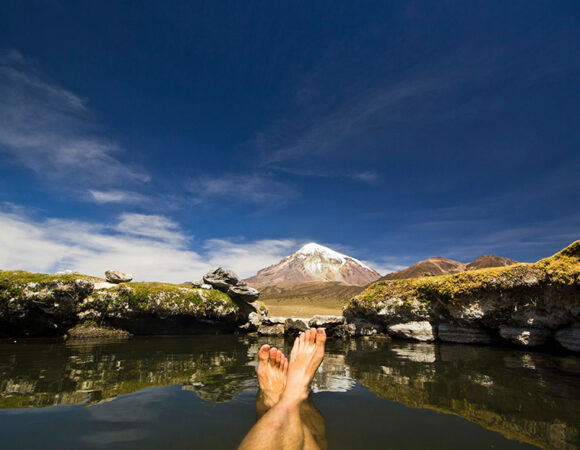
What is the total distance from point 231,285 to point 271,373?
917 cm

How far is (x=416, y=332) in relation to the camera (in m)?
10.1

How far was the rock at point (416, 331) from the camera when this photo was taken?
988 centimetres

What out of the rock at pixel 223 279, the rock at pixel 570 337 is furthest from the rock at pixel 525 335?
the rock at pixel 223 279

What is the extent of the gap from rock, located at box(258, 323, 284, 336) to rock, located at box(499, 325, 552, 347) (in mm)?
7999

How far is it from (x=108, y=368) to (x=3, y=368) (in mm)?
1922

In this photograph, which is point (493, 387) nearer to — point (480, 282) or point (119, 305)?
point (480, 282)

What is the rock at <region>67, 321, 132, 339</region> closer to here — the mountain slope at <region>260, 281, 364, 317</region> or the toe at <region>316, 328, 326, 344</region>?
the toe at <region>316, 328, 326, 344</region>

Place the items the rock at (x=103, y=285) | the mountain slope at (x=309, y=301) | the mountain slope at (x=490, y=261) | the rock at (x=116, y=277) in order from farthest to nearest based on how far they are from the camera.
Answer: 1. the mountain slope at (x=490, y=261)
2. the mountain slope at (x=309, y=301)
3. the rock at (x=116, y=277)
4. the rock at (x=103, y=285)

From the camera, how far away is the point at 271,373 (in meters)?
4.36

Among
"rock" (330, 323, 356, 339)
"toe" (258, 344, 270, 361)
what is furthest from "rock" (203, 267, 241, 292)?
"toe" (258, 344, 270, 361)

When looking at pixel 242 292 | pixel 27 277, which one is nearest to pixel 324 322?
pixel 242 292

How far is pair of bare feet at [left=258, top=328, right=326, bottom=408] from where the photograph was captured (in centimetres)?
348

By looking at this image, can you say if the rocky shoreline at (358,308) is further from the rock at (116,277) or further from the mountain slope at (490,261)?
the mountain slope at (490,261)

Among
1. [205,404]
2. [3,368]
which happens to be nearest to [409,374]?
[205,404]
